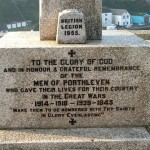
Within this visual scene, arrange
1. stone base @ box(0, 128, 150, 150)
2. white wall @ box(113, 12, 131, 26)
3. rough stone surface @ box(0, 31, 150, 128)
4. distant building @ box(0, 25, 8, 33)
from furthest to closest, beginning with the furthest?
white wall @ box(113, 12, 131, 26) → distant building @ box(0, 25, 8, 33) → rough stone surface @ box(0, 31, 150, 128) → stone base @ box(0, 128, 150, 150)

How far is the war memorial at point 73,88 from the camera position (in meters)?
5.06

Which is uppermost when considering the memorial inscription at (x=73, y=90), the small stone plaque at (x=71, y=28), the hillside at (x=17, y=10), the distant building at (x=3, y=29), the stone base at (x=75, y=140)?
the small stone plaque at (x=71, y=28)

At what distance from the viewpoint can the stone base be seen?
4.97 metres

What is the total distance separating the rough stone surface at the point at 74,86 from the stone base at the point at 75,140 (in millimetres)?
196

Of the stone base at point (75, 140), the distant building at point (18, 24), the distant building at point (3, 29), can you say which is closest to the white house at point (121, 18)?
the distant building at point (18, 24)

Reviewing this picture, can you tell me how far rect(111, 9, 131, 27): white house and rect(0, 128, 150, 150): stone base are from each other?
81.8 meters

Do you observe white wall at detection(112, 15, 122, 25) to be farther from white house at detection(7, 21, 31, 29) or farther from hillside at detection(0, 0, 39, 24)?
white house at detection(7, 21, 31, 29)

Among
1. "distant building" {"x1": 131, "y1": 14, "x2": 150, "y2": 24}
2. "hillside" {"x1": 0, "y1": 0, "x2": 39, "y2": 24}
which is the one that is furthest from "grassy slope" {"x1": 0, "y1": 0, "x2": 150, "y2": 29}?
"distant building" {"x1": 131, "y1": 14, "x2": 150, "y2": 24}

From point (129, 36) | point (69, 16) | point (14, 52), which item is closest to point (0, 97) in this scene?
point (14, 52)

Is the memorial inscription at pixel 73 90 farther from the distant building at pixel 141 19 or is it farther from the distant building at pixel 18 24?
the distant building at pixel 141 19

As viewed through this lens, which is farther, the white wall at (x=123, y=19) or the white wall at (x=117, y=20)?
the white wall at (x=117, y=20)

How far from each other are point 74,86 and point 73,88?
1.2 inches

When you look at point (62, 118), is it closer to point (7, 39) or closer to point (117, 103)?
point (117, 103)

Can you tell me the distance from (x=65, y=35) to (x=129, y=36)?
115 cm
